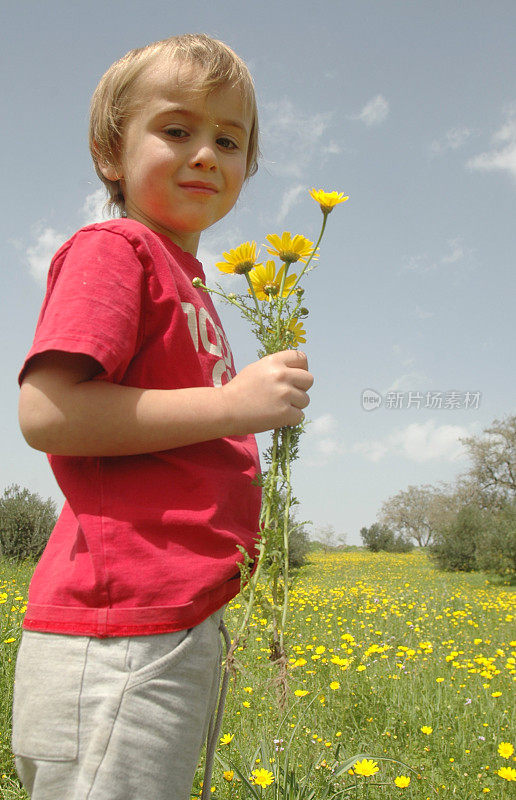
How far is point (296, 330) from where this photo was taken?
1.18m

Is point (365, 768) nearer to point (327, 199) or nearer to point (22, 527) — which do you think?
point (327, 199)

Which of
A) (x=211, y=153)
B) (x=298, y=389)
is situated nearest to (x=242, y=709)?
(x=298, y=389)

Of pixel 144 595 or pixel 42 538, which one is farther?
pixel 42 538

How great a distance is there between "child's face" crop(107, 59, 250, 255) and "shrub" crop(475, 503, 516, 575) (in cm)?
1478

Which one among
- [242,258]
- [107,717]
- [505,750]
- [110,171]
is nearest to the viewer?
[107,717]

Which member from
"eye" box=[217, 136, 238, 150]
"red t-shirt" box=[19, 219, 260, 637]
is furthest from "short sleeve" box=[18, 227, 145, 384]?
"eye" box=[217, 136, 238, 150]

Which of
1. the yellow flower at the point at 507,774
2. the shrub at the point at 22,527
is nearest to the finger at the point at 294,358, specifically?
the yellow flower at the point at 507,774

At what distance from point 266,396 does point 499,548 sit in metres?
15.2

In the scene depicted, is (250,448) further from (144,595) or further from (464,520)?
(464,520)

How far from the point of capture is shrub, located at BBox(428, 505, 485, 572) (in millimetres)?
15727

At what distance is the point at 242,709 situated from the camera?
2.90 meters

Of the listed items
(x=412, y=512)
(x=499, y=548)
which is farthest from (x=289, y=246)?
(x=412, y=512)

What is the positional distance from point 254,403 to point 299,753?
1.95 m

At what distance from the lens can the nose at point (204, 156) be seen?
3.61 feet
